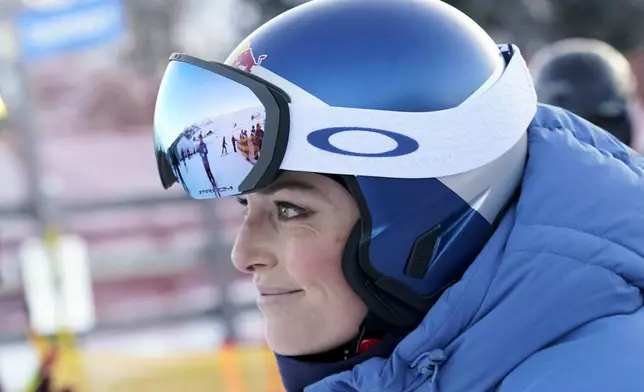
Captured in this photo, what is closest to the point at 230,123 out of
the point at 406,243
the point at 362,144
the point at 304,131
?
the point at 304,131

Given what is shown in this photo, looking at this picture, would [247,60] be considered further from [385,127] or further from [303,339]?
[303,339]

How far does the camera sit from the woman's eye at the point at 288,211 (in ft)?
5.48

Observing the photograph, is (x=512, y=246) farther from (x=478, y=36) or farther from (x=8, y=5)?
(x=8, y=5)

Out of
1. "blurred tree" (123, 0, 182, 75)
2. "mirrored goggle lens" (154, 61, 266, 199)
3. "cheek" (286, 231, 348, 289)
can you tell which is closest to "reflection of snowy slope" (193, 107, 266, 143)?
"mirrored goggle lens" (154, 61, 266, 199)

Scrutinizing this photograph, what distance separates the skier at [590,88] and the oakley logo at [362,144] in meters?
2.43

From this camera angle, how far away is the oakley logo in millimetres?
1624

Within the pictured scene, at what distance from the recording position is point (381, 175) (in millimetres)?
1621

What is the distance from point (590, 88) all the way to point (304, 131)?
2.62 meters

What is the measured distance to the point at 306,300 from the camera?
1.66 metres

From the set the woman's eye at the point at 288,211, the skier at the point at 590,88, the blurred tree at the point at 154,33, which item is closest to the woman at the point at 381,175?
the woman's eye at the point at 288,211

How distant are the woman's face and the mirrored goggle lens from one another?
9 cm

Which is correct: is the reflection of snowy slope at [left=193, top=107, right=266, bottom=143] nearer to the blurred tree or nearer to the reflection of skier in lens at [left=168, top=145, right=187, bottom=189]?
the reflection of skier in lens at [left=168, top=145, right=187, bottom=189]

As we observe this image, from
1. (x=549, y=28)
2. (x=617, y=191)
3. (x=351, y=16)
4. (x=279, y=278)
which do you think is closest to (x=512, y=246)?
(x=617, y=191)

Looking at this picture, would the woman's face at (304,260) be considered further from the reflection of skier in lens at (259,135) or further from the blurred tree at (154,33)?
the blurred tree at (154,33)
